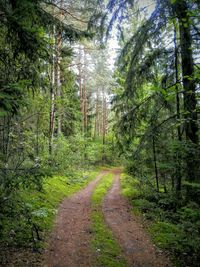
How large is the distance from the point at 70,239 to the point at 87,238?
0.53m

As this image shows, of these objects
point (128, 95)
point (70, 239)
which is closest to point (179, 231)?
point (70, 239)

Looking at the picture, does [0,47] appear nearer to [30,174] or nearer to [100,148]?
[30,174]

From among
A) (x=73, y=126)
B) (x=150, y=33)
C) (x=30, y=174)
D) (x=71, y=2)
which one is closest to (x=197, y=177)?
(x=30, y=174)

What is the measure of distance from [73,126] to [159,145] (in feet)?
56.9

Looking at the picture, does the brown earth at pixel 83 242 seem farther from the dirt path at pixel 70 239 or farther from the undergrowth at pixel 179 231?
the undergrowth at pixel 179 231

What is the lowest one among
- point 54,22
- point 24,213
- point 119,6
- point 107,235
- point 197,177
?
point 107,235

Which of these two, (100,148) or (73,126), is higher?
(73,126)

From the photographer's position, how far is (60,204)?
A: 35.3 ft

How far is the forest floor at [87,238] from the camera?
561cm

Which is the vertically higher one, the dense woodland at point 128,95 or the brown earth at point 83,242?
the dense woodland at point 128,95

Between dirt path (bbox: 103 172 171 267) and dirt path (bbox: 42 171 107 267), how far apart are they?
3.23 feet

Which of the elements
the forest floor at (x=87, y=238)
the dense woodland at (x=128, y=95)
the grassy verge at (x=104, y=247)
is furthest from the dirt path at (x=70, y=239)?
the dense woodland at (x=128, y=95)

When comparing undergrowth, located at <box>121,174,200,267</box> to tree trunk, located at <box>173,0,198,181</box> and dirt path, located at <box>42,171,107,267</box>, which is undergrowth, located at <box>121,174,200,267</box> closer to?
tree trunk, located at <box>173,0,198,181</box>

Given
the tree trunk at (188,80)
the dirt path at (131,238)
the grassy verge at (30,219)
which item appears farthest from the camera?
the tree trunk at (188,80)
